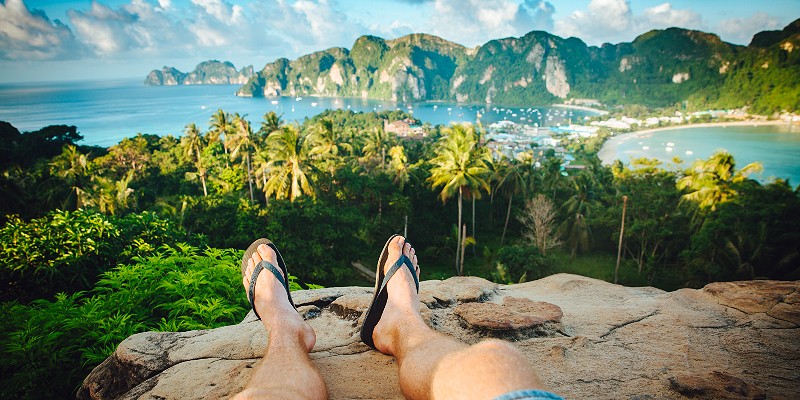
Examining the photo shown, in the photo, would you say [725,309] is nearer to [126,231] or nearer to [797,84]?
[126,231]

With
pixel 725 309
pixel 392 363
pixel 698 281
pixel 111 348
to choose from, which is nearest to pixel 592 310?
pixel 725 309

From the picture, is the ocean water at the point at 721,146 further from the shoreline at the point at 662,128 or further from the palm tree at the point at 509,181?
the palm tree at the point at 509,181

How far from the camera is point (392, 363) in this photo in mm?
1946

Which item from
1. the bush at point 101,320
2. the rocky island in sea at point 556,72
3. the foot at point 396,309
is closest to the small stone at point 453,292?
the foot at point 396,309

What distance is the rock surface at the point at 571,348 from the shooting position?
1.68 meters

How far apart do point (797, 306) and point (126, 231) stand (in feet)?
21.6

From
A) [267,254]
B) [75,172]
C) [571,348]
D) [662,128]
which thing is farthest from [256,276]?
[662,128]

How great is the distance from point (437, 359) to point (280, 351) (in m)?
0.73

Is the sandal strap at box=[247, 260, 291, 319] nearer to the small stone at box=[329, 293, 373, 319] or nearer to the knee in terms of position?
the small stone at box=[329, 293, 373, 319]

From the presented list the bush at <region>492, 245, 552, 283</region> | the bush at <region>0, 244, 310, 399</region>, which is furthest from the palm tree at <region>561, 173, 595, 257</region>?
the bush at <region>0, 244, 310, 399</region>

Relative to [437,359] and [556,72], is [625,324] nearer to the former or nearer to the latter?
[437,359]

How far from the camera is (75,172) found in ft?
49.3

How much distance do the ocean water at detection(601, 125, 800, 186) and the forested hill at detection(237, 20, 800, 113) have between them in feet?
57.2

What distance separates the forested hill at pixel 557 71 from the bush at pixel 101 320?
10888 cm
